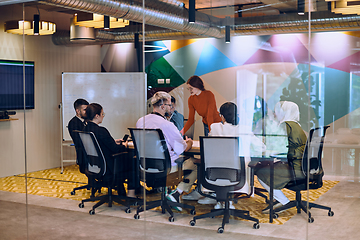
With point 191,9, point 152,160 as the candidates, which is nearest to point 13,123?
point 152,160

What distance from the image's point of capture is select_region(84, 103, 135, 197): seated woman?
4277mm

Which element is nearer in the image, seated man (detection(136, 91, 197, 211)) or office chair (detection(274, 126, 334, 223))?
office chair (detection(274, 126, 334, 223))

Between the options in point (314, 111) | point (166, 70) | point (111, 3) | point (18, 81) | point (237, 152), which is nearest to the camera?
point (314, 111)

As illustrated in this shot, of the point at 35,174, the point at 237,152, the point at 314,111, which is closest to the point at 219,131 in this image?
the point at 237,152

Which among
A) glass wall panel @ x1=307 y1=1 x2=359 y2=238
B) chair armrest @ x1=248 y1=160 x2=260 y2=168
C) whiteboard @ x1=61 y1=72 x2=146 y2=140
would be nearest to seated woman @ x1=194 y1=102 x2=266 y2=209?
chair armrest @ x1=248 y1=160 x2=260 y2=168

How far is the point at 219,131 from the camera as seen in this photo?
3.67 m

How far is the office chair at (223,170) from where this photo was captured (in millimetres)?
3672

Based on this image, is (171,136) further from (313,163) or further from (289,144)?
(313,163)

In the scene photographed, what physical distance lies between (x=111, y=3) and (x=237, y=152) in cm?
217

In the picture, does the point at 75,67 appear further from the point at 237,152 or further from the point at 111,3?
the point at 237,152

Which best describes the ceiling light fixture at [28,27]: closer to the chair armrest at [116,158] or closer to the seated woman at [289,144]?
the chair armrest at [116,158]

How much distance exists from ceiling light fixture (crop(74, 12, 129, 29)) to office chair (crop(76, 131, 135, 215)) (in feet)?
4.15

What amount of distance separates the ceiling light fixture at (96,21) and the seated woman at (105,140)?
36.5 inches

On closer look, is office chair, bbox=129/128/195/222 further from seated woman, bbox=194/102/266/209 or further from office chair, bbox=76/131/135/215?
seated woman, bbox=194/102/266/209
